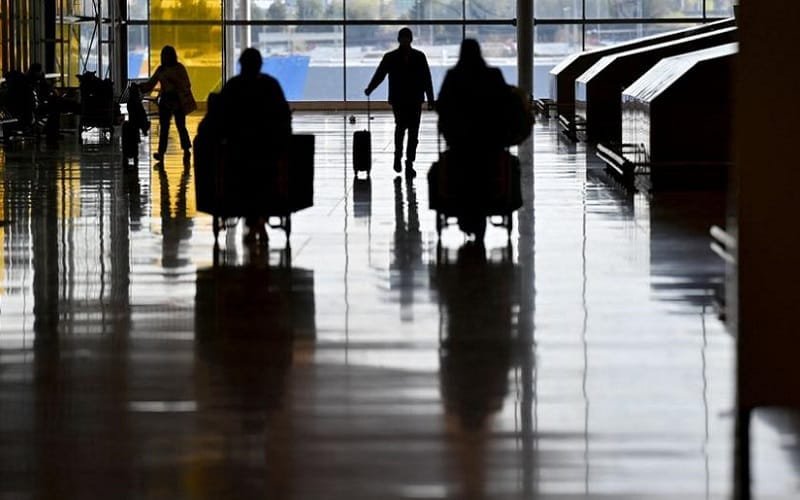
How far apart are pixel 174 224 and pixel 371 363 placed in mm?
6377

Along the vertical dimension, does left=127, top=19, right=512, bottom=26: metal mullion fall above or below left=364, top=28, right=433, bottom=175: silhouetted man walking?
above

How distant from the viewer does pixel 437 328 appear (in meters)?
Answer: 8.27

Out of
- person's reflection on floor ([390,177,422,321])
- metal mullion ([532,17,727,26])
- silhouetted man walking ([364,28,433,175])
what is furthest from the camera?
metal mullion ([532,17,727,26])

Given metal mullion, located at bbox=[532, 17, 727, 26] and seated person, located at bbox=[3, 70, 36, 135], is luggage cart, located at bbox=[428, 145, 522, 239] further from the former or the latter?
metal mullion, located at bbox=[532, 17, 727, 26]

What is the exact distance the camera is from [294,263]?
10961mm

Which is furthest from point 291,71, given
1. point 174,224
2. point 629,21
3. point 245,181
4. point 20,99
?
point 245,181

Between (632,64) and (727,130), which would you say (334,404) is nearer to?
(727,130)

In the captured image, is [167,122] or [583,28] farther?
[583,28]

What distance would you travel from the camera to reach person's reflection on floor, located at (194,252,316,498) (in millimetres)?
5562

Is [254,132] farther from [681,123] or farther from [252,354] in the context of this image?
[681,123]

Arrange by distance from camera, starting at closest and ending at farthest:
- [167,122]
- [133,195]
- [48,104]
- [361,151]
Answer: [133,195], [361,151], [167,122], [48,104]

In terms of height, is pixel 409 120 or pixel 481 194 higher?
pixel 409 120

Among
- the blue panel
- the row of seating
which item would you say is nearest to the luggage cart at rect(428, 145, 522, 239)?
the row of seating

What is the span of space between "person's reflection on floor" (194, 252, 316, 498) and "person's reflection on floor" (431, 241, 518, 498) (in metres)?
0.58
